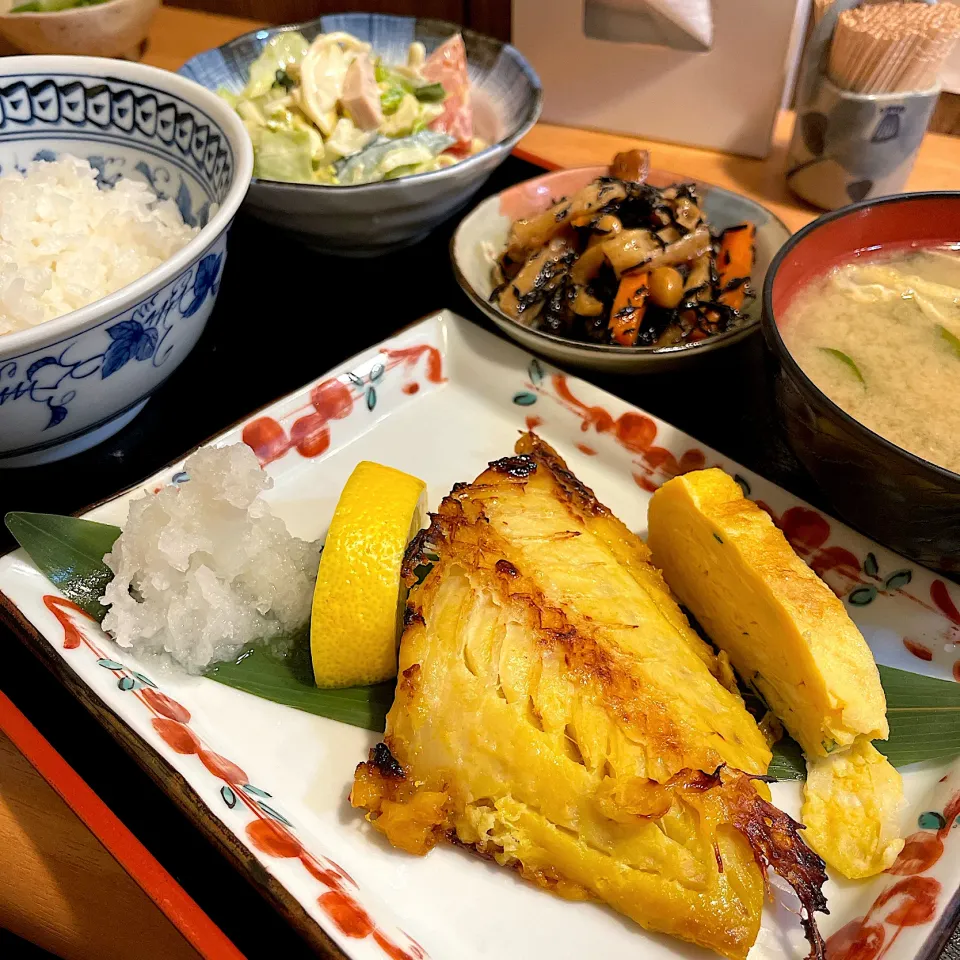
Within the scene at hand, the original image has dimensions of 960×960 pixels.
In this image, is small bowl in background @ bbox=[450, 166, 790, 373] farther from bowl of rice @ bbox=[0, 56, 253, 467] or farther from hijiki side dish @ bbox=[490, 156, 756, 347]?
bowl of rice @ bbox=[0, 56, 253, 467]

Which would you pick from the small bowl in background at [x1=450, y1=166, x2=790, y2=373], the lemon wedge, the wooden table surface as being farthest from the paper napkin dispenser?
the wooden table surface

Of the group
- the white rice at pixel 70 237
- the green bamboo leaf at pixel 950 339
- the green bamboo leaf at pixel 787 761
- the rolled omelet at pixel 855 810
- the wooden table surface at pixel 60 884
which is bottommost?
the wooden table surface at pixel 60 884

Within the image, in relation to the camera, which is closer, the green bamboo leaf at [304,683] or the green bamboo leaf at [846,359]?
the green bamboo leaf at [304,683]

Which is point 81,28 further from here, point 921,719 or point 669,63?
point 921,719

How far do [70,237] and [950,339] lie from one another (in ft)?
6.44

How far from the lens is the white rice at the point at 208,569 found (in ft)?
4.68

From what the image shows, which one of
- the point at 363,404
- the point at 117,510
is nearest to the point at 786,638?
the point at 363,404

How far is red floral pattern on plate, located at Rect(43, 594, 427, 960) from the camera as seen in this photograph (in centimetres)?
113

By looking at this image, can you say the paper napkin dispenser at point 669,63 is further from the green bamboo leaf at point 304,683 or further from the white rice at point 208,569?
the white rice at point 208,569

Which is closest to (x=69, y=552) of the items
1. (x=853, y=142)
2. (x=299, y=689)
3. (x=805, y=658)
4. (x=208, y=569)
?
(x=208, y=569)

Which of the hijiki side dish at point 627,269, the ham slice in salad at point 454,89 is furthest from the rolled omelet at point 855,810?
the ham slice in salad at point 454,89

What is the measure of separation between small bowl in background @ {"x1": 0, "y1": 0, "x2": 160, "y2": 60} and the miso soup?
2507 mm

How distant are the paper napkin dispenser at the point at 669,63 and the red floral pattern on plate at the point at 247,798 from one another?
8.05 feet

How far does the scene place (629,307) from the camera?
200cm
